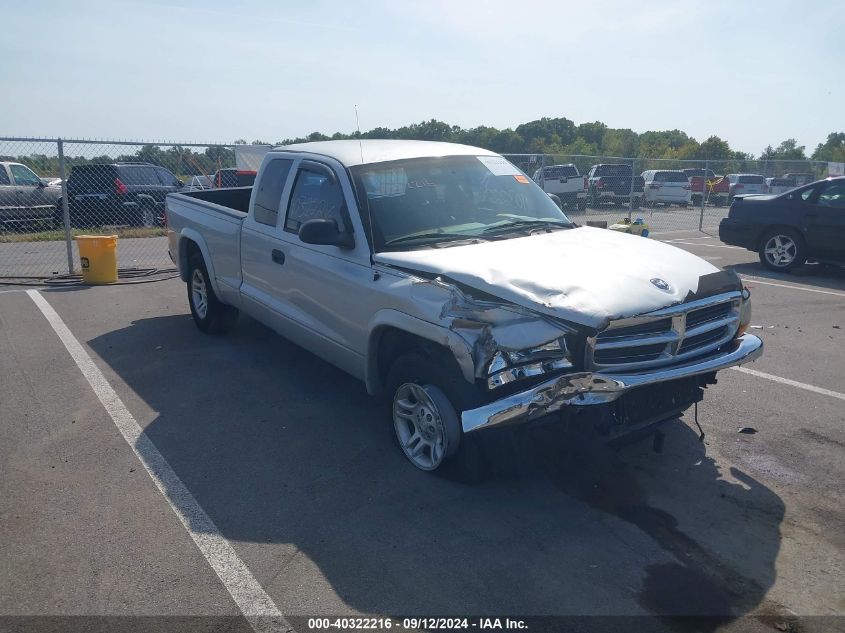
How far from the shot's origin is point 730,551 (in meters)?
3.84

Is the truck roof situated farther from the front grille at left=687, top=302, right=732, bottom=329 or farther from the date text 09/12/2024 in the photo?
the date text 09/12/2024

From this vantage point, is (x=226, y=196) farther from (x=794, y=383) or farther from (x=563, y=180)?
(x=563, y=180)

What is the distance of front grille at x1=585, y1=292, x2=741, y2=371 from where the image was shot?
4.07 meters

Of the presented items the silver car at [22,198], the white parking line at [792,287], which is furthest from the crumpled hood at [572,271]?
the silver car at [22,198]

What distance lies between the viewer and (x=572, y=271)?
4398 millimetres

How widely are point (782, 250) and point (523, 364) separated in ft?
32.9

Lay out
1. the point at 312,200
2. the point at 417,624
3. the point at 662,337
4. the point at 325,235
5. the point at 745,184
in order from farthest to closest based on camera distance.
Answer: the point at 745,184 < the point at 312,200 < the point at 325,235 < the point at 662,337 < the point at 417,624

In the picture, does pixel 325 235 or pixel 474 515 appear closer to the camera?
pixel 474 515

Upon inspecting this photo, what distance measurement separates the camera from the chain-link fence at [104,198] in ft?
47.8

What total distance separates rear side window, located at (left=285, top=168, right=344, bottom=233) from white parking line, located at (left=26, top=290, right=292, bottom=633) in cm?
Result: 195

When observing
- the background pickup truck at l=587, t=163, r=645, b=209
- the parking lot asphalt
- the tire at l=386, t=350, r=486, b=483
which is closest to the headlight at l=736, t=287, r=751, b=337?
the parking lot asphalt

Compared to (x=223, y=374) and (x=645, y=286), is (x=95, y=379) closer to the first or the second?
(x=223, y=374)

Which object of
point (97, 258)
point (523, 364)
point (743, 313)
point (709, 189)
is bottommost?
point (97, 258)

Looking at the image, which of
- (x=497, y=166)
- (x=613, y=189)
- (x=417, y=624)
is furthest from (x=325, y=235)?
(x=613, y=189)
